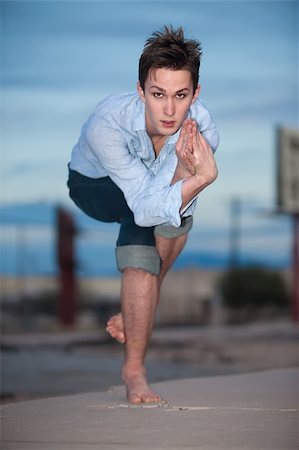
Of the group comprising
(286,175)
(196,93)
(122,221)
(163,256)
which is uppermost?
(286,175)

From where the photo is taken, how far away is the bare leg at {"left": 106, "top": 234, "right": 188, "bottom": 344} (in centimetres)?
422

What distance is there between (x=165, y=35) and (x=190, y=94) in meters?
0.23

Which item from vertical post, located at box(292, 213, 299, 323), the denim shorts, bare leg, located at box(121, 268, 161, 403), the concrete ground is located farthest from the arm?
vertical post, located at box(292, 213, 299, 323)

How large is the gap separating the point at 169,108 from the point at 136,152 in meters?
0.31

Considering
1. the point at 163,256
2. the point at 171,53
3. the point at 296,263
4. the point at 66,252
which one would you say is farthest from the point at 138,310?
the point at 296,263

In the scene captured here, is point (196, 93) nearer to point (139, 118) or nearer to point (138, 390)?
point (139, 118)

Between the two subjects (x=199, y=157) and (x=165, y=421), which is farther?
(x=199, y=157)

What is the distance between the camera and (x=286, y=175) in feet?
102

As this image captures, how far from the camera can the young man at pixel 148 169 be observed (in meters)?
3.80

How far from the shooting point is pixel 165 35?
155 inches

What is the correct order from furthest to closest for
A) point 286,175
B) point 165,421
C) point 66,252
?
1. point 286,175
2. point 66,252
3. point 165,421

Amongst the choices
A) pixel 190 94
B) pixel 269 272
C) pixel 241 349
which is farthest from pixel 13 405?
pixel 269 272

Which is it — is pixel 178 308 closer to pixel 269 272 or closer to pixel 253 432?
pixel 269 272

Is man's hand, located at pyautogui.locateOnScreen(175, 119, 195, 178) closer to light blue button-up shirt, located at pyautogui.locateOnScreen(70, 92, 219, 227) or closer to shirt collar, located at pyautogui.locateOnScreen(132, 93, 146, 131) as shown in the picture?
light blue button-up shirt, located at pyautogui.locateOnScreen(70, 92, 219, 227)
